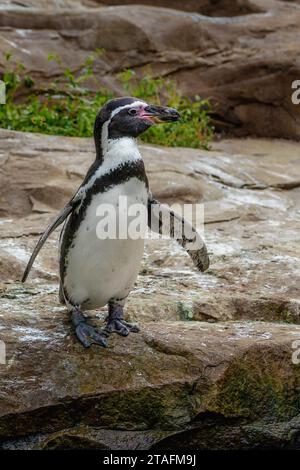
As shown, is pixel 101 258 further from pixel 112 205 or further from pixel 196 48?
pixel 196 48

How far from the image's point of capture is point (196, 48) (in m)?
9.98

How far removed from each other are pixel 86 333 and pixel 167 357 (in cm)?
40

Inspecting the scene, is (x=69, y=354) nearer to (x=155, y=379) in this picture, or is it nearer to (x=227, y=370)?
(x=155, y=379)

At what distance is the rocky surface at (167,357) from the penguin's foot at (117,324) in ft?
0.27

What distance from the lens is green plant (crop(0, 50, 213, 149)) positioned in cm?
806

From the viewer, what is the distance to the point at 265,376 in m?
3.69

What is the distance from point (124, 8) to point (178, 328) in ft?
22.7

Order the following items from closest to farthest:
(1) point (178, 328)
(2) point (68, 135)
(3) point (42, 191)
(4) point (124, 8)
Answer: (1) point (178, 328), (3) point (42, 191), (2) point (68, 135), (4) point (124, 8)
